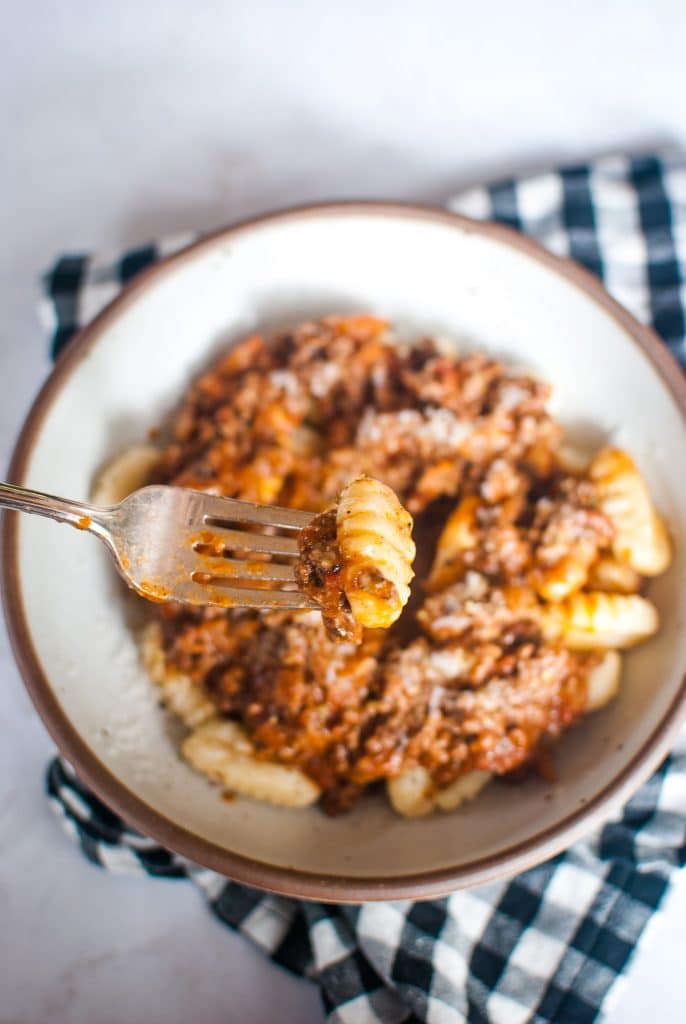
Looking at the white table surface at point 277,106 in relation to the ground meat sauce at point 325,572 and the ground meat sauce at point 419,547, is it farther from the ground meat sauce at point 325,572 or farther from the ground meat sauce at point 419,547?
the ground meat sauce at point 325,572

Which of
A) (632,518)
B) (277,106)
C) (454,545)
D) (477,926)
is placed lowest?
(477,926)

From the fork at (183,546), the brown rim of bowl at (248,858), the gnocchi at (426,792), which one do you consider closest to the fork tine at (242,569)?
the fork at (183,546)

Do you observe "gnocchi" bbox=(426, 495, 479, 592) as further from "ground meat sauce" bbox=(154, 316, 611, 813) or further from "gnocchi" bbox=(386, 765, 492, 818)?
"gnocchi" bbox=(386, 765, 492, 818)

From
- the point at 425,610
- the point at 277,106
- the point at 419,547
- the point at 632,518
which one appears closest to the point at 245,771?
the point at 425,610

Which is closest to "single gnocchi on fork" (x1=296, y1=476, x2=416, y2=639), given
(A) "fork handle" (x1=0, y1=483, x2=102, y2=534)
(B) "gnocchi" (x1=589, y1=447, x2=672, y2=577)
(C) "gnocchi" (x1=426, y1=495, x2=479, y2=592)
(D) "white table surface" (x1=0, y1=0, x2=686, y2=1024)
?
(A) "fork handle" (x1=0, y1=483, x2=102, y2=534)

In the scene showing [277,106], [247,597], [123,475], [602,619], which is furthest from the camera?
[277,106]

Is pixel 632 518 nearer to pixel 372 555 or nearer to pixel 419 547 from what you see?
pixel 419 547
